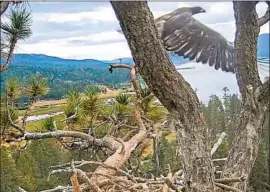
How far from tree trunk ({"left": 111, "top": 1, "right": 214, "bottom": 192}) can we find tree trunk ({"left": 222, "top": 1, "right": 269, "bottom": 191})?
1.53 feet

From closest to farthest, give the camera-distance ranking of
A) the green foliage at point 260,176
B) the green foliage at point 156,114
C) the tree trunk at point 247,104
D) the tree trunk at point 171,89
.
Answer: the tree trunk at point 171,89 < the tree trunk at point 247,104 < the green foliage at point 156,114 < the green foliage at point 260,176

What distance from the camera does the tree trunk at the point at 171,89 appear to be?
1338 millimetres

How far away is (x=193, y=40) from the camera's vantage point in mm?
2369

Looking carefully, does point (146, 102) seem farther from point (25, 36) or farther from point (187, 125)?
point (187, 125)

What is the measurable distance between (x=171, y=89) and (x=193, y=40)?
927 millimetres

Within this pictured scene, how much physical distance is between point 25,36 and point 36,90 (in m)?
0.64

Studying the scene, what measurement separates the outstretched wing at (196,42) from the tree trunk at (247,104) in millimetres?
272

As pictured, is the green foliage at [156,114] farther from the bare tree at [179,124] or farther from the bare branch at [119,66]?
the bare branch at [119,66]

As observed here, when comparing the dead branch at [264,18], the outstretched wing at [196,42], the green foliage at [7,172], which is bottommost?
the green foliage at [7,172]

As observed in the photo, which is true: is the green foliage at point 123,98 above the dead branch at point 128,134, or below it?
above

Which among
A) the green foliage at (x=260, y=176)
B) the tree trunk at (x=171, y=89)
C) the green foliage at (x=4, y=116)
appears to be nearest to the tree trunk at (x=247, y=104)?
the tree trunk at (x=171, y=89)

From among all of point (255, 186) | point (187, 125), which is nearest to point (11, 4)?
point (187, 125)

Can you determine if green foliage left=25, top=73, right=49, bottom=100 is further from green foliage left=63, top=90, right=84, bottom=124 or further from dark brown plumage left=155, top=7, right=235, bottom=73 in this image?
dark brown plumage left=155, top=7, right=235, bottom=73

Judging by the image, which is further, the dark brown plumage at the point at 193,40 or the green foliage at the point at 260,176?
the green foliage at the point at 260,176
